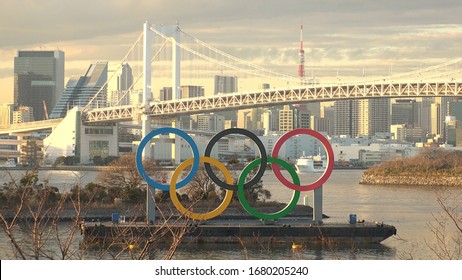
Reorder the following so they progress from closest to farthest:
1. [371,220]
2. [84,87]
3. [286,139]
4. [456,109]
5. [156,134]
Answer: [286,139]
[156,134]
[371,220]
[456,109]
[84,87]

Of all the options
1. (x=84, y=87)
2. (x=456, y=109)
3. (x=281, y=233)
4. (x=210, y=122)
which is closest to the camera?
(x=281, y=233)

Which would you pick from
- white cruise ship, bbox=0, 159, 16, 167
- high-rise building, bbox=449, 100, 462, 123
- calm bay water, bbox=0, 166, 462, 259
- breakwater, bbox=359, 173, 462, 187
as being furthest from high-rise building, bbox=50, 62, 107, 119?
calm bay water, bbox=0, 166, 462, 259

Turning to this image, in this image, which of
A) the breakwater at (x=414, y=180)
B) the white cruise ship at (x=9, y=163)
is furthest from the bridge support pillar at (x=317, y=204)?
the white cruise ship at (x=9, y=163)

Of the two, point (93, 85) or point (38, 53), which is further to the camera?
point (93, 85)

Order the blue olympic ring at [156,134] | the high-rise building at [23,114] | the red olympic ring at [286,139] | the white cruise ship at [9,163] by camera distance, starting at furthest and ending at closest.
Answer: the high-rise building at [23,114]
the white cruise ship at [9,163]
the blue olympic ring at [156,134]
the red olympic ring at [286,139]

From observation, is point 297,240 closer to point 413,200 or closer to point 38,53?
point 413,200

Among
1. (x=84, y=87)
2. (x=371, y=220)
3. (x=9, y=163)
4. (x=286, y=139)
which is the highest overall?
(x=84, y=87)

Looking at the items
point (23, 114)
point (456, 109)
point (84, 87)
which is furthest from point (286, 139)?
point (84, 87)

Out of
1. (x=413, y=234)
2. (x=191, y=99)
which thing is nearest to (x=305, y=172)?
(x=191, y=99)

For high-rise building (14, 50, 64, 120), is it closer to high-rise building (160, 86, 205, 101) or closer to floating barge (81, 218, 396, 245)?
high-rise building (160, 86, 205, 101)

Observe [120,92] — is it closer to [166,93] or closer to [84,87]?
[166,93]

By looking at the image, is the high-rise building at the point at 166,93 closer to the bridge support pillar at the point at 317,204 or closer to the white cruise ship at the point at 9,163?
the white cruise ship at the point at 9,163
